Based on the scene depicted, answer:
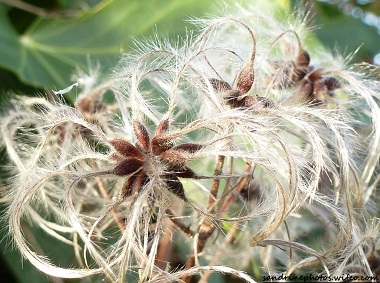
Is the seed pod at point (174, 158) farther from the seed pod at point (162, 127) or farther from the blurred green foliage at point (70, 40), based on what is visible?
the blurred green foliage at point (70, 40)

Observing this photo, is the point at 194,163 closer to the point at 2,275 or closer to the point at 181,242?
the point at 181,242

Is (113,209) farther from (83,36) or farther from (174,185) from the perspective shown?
(83,36)

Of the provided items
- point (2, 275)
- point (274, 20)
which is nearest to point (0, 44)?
point (2, 275)

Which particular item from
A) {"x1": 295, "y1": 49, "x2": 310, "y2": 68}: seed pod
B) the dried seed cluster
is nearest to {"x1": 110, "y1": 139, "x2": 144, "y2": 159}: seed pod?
the dried seed cluster

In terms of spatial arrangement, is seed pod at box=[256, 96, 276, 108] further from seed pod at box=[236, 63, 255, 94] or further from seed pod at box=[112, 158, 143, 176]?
seed pod at box=[112, 158, 143, 176]

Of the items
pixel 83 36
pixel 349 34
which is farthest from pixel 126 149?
pixel 349 34

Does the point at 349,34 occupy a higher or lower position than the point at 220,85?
lower
